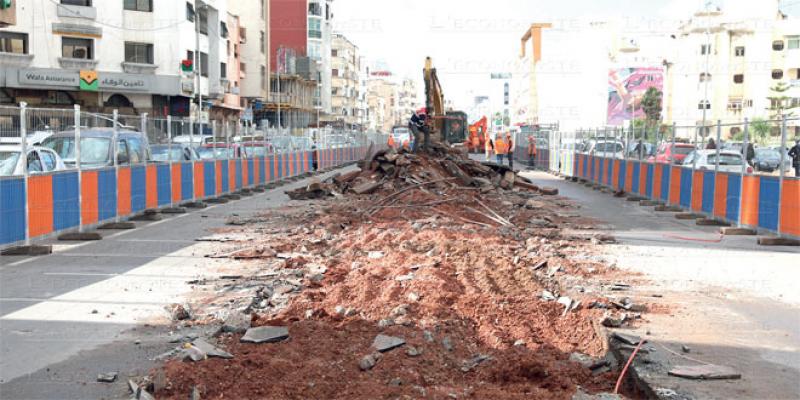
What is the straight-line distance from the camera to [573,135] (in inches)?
1561

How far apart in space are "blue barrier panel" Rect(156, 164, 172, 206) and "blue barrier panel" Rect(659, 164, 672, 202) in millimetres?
12972

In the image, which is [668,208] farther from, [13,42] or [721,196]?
[13,42]

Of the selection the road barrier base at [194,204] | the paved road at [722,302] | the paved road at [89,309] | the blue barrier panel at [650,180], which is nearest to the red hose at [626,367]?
the paved road at [722,302]

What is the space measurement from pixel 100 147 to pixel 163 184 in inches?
106

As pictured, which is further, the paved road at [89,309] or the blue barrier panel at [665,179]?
the blue barrier panel at [665,179]

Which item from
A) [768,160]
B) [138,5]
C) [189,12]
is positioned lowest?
[768,160]

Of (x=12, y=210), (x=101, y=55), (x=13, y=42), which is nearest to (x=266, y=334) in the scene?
(x=12, y=210)

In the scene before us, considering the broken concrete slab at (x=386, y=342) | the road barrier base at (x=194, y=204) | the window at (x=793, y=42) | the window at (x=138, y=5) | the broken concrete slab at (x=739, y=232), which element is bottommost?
the road barrier base at (x=194, y=204)

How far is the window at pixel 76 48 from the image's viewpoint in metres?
45.7

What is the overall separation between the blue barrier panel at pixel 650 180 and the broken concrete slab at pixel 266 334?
Answer: 18083 mm

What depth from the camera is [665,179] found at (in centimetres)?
2183

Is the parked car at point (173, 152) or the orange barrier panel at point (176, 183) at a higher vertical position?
the parked car at point (173, 152)

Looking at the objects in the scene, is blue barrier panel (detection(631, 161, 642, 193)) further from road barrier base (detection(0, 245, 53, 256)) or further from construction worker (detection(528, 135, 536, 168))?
construction worker (detection(528, 135, 536, 168))

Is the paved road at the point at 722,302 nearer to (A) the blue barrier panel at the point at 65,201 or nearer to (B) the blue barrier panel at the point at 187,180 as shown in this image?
(A) the blue barrier panel at the point at 65,201
